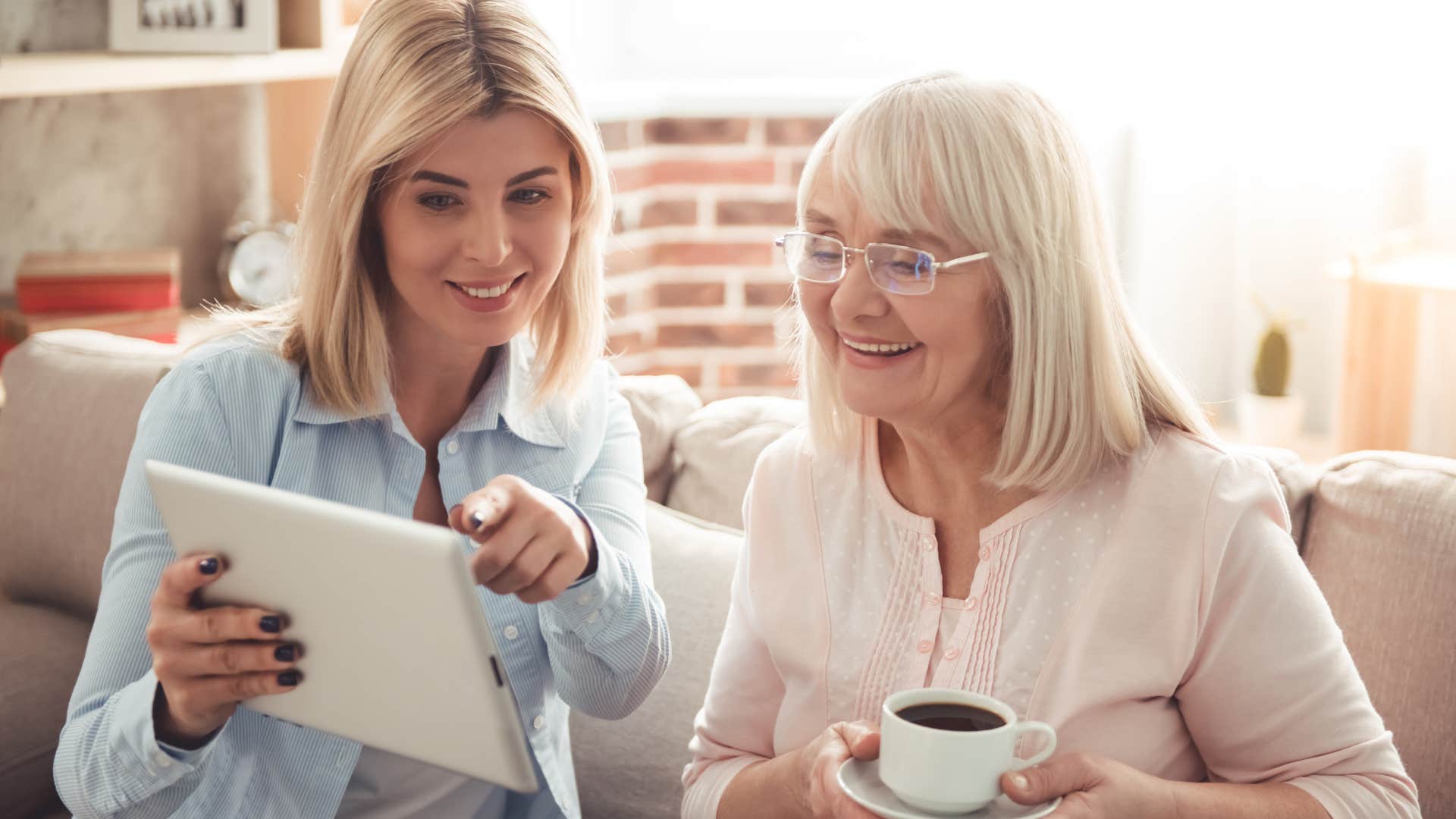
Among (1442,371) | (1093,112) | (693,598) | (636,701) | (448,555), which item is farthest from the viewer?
(1093,112)

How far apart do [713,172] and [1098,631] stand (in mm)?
2638

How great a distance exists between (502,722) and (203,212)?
2.30 meters

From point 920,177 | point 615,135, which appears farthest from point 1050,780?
point 615,135

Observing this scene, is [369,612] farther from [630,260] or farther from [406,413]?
[630,260]

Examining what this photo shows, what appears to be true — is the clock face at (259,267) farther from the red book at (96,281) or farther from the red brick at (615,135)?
the red brick at (615,135)

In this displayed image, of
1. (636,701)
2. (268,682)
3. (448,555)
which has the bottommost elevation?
(636,701)

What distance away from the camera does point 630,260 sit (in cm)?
363

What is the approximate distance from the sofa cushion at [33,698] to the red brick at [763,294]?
2022 mm

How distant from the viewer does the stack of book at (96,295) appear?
2.46m

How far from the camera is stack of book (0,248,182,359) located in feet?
8.07

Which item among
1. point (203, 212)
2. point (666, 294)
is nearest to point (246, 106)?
point (203, 212)

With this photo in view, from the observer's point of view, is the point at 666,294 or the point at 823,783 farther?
the point at 666,294

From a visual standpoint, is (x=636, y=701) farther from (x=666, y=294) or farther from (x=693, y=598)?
(x=666, y=294)

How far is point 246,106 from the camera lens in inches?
118
